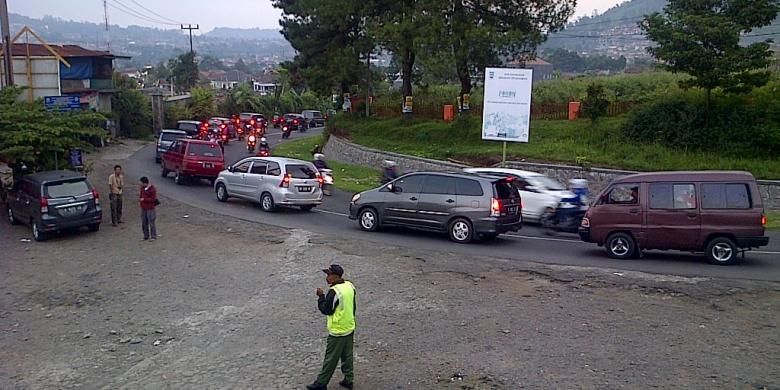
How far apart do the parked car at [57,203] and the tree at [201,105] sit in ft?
148

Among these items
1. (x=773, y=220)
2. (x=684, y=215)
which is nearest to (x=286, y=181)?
(x=684, y=215)

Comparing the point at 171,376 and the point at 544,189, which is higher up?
the point at 544,189

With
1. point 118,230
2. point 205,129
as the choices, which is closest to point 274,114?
point 205,129

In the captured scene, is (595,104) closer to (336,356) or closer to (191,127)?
(191,127)

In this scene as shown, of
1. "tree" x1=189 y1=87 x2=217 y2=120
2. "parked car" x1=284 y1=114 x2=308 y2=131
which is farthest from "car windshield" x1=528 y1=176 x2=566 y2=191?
"tree" x1=189 y1=87 x2=217 y2=120

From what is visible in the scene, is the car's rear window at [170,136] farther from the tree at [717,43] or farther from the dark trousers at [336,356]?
the dark trousers at [336,356]

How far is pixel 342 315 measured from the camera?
8094mm

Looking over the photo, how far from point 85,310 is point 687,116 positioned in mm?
24291

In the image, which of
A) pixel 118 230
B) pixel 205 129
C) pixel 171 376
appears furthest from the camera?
pixel 205 129

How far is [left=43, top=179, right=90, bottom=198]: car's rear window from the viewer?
18.4 m

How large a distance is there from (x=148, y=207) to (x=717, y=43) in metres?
20.9

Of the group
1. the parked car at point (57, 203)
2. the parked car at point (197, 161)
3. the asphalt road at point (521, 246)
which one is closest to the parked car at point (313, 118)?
the parked car at point (197, 161)

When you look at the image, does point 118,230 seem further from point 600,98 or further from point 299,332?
point 600,98

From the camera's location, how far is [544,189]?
1995 centimetres
